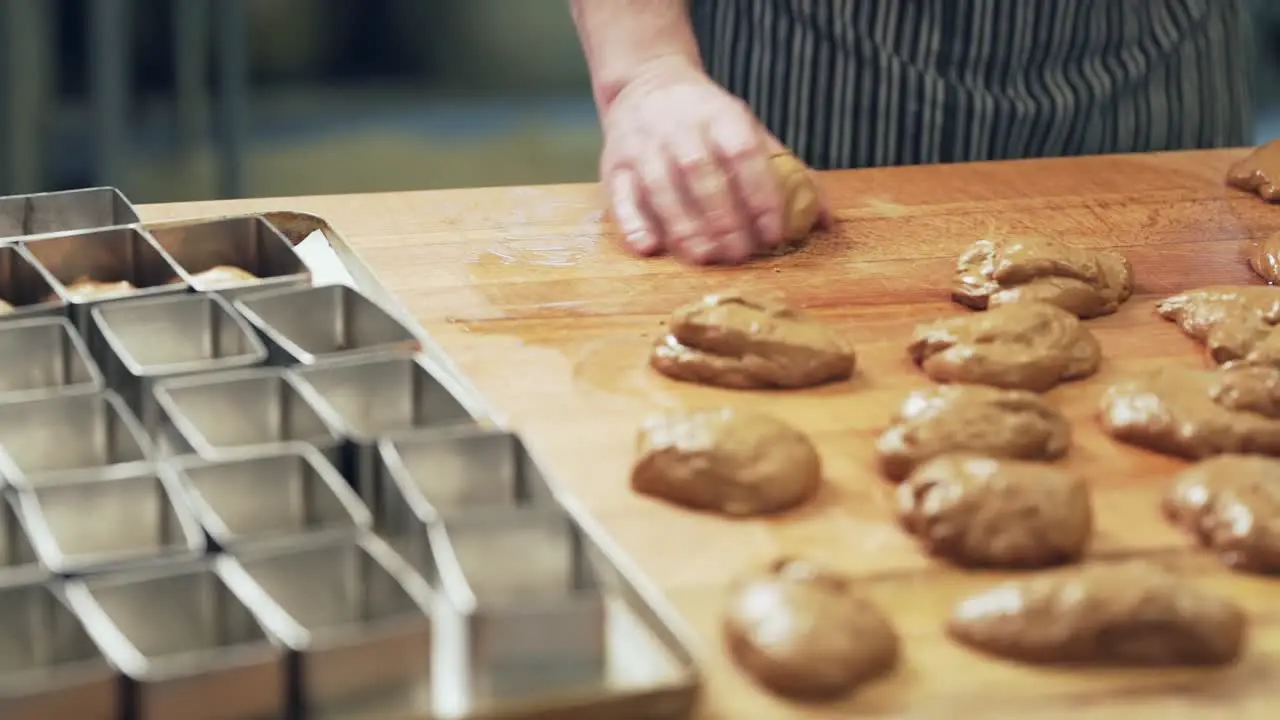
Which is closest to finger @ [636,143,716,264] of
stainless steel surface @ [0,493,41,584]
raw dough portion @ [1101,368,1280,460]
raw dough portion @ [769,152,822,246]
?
raw dough portion @ [769,152,822,246]

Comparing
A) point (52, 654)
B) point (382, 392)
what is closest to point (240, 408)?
point (382, 392)

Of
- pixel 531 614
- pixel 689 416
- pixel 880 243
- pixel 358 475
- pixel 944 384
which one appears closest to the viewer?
pixel 531 614

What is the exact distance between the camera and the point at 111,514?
125 centimetres

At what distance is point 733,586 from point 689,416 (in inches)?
8.8

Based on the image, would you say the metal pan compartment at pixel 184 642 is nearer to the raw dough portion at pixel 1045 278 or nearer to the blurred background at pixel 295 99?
the raw dough portion at pixel 1045 278

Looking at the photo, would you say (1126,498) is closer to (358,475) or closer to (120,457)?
(358,475)

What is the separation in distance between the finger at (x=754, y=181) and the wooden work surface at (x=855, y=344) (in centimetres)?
5

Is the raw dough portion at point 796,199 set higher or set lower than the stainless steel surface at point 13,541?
higher

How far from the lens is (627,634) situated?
1.20m

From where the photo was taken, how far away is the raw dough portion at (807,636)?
1.12m

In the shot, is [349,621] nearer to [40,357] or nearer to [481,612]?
[481,612]

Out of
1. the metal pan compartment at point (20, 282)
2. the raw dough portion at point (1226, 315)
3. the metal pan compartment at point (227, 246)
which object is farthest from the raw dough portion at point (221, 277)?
the raw dough portion at point (1226, 315)

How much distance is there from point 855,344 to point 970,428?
0.96 ft

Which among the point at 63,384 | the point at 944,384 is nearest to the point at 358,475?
the point at 63,384
